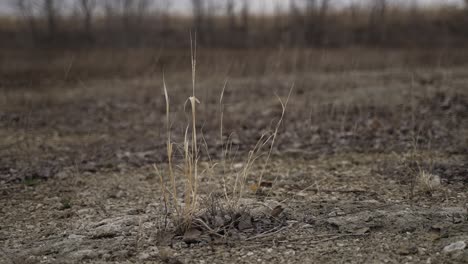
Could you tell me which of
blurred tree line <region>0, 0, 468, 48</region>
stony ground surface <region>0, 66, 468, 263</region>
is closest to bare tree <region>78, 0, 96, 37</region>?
blurred tree line <region>0, 0, 468, 48</region>

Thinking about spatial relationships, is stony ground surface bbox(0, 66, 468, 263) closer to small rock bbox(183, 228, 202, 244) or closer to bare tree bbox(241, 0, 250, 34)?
small rock bbox(183, 228, 202, 244)

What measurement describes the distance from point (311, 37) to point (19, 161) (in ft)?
51.2

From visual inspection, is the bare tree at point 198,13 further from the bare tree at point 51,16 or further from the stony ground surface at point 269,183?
the stony ground surface at point 269,183

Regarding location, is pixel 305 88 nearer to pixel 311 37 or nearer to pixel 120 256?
pixel 120 256

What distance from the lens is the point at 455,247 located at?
2162 mm

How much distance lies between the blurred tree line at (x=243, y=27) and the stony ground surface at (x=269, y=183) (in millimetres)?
11051

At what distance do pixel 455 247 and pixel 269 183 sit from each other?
1471 mm

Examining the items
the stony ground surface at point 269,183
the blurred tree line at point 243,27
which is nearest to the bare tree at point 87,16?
the blurred tree line at point 243,27

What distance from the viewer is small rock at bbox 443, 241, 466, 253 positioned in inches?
84.6

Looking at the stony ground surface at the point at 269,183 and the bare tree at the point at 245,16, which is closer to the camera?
the stony ground surface at the point at 269,183

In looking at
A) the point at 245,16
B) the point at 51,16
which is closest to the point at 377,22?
the point at 245,16

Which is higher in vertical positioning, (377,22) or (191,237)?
(377,22)

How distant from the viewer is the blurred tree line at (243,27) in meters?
17.4

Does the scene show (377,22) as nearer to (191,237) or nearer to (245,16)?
(245,16)
